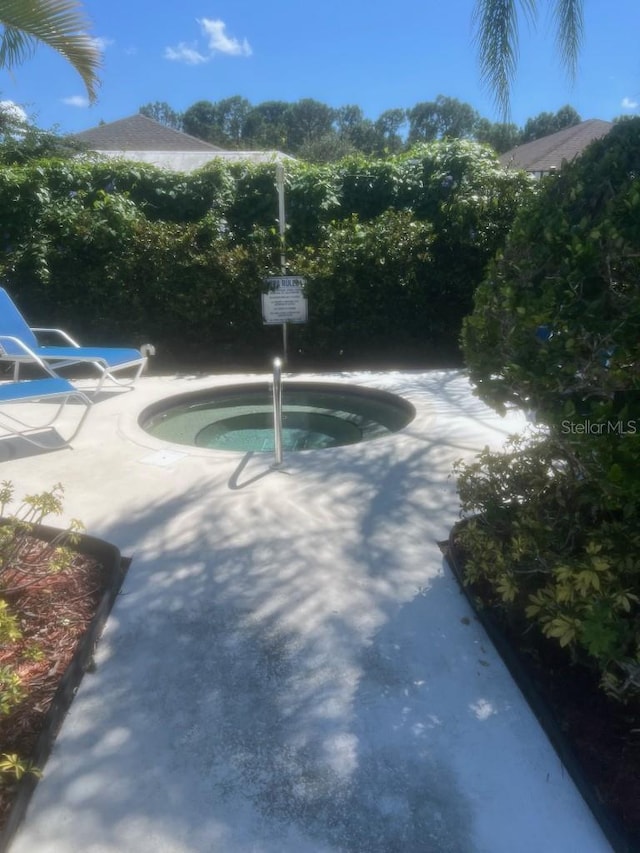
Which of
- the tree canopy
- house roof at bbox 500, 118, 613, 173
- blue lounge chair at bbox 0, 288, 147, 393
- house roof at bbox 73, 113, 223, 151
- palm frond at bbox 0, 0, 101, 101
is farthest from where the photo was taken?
the tree canopy

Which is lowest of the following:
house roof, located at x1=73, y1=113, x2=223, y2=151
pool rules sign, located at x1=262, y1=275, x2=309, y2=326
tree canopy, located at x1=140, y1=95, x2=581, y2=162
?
pool rules sign, located at x1=262, y1=275, x2=309, y2=326

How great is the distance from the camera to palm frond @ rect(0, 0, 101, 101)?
→ 413 cm

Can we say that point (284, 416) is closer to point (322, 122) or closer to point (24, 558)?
point (24, 558)

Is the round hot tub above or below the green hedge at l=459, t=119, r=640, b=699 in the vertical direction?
below

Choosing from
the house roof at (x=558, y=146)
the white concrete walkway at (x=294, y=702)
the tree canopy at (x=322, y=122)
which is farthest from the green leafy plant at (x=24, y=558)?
the tree canopy at (x=322, y=122)

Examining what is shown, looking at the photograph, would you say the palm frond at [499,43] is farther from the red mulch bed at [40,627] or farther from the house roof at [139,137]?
the house roof at [139,137]

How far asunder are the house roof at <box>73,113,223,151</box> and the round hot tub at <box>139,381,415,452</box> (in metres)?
26.5

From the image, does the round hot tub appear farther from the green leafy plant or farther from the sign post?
the green leafy plant

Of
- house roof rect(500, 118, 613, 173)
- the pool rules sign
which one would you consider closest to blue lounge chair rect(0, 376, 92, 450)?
the pool rules sign

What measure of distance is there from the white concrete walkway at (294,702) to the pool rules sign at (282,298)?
14.1ft

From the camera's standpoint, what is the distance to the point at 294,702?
2244 mm

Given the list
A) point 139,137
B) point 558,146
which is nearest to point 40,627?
point 558,146
